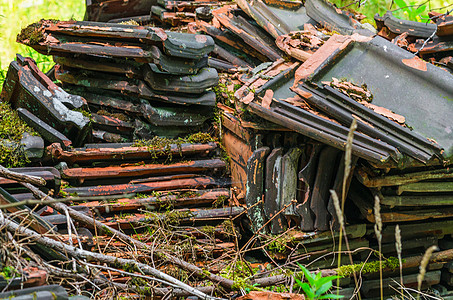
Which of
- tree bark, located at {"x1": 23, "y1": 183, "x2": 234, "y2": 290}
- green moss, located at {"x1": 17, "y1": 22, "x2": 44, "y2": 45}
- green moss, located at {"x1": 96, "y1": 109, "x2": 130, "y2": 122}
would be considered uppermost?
green moss, located at {"x1": 17, "y1": 22, "x2": 44, "y2": 45}

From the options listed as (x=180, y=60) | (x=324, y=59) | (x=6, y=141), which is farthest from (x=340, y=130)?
(x=6, y=141)

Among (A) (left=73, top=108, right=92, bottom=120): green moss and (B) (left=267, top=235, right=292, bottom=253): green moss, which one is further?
(A) (left=73, top=108, right=92, bottom=120): green moss

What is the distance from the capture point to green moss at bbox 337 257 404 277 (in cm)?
357

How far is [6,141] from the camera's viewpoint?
352cm

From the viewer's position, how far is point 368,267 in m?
3.62

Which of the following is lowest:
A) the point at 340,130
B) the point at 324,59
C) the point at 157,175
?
the point at 157,175

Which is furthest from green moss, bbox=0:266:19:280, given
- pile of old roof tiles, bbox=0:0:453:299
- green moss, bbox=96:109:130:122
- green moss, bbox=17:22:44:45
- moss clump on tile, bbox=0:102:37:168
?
green moss, bbox=17:22:44:45

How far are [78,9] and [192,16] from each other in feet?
10.0

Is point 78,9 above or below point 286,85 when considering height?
below

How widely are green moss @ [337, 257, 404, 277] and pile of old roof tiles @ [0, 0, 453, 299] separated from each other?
0.07 metres

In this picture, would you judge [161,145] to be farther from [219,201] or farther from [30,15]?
[30,15]

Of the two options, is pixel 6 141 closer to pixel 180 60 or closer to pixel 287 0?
pixel 180 60

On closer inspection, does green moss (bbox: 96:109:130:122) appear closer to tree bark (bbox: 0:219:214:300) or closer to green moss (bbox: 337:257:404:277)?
tree bark (bbox: 0:219:214:300)

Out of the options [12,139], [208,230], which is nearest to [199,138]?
[208,230]
